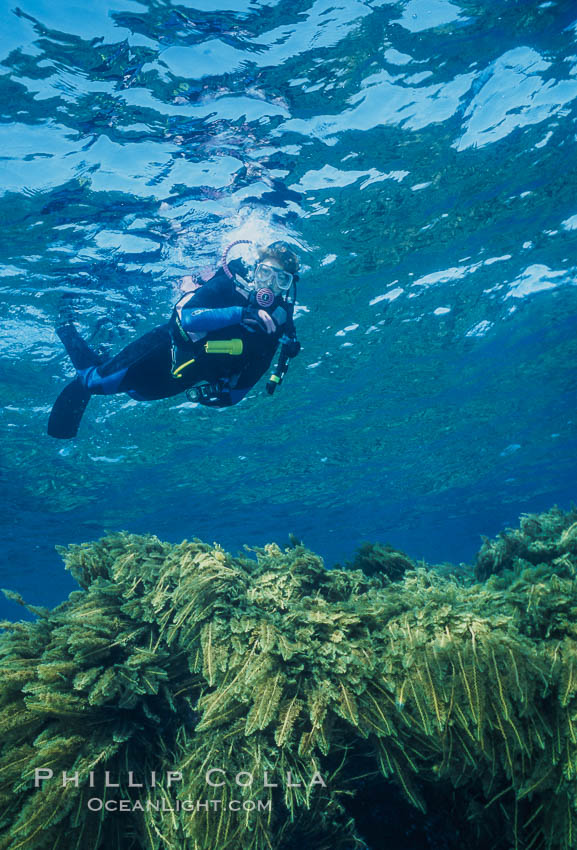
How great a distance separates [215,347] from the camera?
6.27 m

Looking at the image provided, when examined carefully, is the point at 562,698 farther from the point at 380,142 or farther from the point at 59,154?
the point at 59,154

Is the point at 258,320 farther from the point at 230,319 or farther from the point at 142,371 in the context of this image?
the point at 142,371

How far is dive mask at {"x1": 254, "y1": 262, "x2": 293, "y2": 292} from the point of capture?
23.4 feet

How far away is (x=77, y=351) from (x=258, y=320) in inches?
198

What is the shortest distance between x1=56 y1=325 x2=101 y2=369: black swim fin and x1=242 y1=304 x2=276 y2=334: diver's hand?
4.23m

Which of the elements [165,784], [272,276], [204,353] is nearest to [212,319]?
[204,353]

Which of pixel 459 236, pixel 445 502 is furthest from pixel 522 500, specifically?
pixel 459 236

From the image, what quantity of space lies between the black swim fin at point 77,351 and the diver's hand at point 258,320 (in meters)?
4.23

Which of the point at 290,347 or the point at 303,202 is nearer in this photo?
the point at 290,347

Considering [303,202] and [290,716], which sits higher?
[303,202]

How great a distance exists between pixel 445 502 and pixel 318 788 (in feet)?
126

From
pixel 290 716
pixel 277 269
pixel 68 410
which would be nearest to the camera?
pixel 290 716

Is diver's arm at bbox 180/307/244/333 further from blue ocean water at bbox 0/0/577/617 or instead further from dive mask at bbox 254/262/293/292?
blue ocean water at bbox 0/0/577/617

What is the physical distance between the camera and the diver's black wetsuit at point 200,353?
6.49 meters
